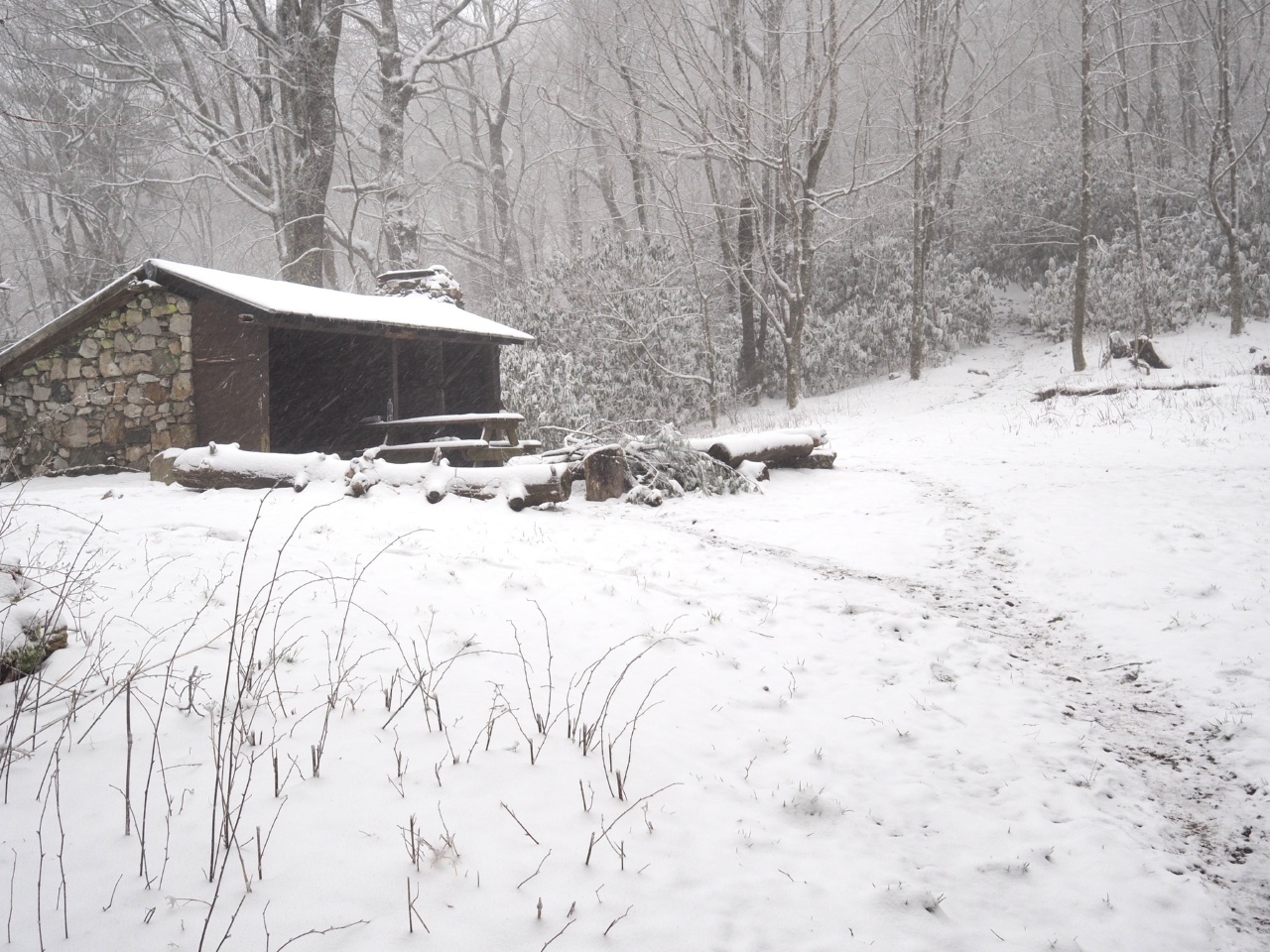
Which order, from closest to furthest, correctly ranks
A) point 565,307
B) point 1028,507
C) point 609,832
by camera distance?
point 609,832
point 1028,507
point 565,307

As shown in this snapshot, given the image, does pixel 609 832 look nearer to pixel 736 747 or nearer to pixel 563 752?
pixel 563 752

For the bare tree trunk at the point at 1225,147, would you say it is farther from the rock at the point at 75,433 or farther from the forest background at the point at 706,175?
the rock at the point at 75,433

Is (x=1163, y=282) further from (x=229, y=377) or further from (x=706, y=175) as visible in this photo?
(x=229, y=377)

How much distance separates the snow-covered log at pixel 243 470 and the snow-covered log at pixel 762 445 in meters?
4.39

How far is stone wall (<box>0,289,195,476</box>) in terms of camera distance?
10344 millimetres

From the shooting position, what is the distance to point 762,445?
10.0 m

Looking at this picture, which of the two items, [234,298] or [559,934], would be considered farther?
[234,298]

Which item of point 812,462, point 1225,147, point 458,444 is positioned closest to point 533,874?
point 458,444

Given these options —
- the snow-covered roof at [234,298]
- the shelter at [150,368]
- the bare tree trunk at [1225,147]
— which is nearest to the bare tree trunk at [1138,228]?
the bare tree trunk at [1225,147]

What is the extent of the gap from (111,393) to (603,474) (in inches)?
280

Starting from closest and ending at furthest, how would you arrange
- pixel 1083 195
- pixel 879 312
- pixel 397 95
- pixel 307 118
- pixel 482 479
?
pixel 482 479 < pixel 307 118 < pixel 1083 195 < pixel 397 95 < pixel 879 312

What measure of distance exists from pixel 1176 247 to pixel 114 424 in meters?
25.7

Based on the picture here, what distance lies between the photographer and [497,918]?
2.26 meters

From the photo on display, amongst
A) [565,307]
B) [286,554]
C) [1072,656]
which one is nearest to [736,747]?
[1072,656]
